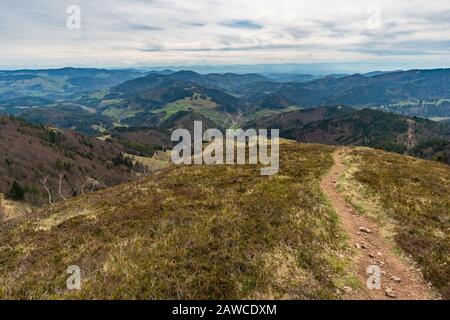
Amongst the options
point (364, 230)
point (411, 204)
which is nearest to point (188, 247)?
point (364, 230)

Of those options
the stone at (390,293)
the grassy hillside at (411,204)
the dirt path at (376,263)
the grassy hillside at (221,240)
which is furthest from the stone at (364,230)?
the stone at (390,293)

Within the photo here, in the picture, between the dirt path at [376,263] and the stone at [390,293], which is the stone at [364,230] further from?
the stone at [390,293]

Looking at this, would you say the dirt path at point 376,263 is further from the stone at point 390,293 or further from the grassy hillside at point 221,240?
the grassy hillside at point 221,240

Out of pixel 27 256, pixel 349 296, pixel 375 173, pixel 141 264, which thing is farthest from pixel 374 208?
pixel 27 256

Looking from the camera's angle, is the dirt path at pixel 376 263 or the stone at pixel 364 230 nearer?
the dirt path at pixel 376 263

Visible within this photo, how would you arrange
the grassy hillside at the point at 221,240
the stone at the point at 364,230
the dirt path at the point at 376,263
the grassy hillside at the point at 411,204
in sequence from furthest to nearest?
1. the stone at the point at 364,230
2. the grassy hillside at the point at 411,204
3. the dirt path at the point at 376,263
4. the grassy hillside at the point at 221,240

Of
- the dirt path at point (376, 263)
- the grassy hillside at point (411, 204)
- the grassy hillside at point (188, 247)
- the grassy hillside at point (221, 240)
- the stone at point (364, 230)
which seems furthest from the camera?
the stone at point (364, 230)
